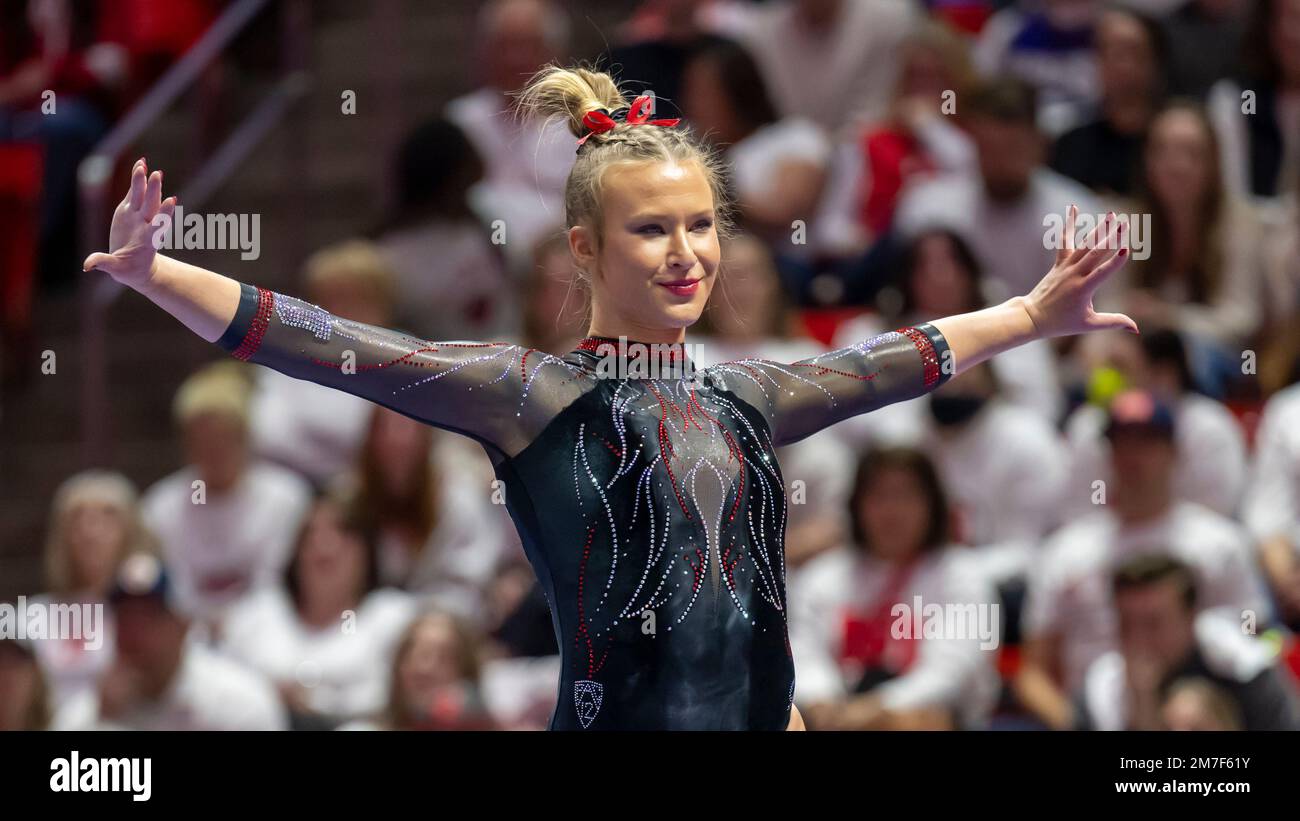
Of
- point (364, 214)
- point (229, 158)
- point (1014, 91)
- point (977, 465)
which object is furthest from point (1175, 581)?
point (229, 158)

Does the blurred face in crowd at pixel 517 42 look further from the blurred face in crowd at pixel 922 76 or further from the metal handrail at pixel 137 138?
the blurred face in crowd at pixel 922 76

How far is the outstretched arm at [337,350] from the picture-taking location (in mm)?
3041

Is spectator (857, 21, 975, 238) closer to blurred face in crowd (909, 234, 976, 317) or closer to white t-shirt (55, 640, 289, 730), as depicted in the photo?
blurred face in crowd (909, 234, 976, 317)

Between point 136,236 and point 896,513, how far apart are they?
3.52 meters

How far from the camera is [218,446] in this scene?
6.92 metres

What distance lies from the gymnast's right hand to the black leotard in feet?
0.54

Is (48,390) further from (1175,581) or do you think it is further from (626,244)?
(626,244)

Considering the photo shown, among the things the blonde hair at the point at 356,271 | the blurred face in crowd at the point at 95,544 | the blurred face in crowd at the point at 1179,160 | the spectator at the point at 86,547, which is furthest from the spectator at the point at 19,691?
the blurred face in crowd at the point at 1179,160

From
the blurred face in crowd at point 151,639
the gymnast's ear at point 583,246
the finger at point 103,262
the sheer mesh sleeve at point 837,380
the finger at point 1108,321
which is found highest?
the gymnast's ear at point 583,246

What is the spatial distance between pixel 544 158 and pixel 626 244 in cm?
421

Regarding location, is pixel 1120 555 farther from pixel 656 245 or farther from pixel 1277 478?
pixel 656 245

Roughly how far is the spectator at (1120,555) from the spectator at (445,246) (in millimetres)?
2121

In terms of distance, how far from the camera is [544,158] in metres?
7.45
